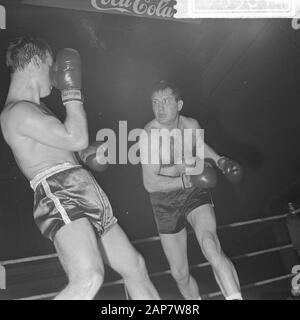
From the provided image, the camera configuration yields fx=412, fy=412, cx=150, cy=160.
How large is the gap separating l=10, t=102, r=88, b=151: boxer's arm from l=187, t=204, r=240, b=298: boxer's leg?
0.76m

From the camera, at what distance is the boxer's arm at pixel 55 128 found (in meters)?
1.45

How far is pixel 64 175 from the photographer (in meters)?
1.52

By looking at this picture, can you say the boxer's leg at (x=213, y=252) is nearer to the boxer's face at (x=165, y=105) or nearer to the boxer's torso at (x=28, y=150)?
the boxer's face at (x=165, y=105)

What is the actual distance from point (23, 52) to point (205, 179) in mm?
994

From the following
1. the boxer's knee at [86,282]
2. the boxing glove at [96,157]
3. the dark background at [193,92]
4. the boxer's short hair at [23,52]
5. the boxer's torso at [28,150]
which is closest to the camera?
the boxer's knee at [86,282]

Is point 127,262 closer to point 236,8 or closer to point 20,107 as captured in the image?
point 20,107

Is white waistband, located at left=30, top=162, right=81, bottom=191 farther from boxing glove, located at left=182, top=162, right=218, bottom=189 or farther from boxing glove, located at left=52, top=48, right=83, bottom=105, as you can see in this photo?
boxing glove, located at left=182, top=162, right=218, bottom=189

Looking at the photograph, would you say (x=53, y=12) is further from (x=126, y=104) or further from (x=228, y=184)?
(x=228, y=184)

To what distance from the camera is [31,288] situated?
3.75 metres

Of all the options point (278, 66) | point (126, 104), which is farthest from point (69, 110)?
point (278, 66)

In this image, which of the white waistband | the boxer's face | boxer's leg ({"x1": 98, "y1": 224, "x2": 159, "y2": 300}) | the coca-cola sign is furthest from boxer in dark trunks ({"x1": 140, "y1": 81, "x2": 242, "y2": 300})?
the white waistband

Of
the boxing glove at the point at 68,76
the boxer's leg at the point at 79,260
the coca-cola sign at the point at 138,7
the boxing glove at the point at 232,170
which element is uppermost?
the coca-cola sign at the point at 138,7

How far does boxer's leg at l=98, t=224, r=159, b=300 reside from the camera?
1.58 metres

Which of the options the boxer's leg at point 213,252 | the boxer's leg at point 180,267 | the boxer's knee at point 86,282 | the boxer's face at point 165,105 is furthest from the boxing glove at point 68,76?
the boxer's leg at point 180,267
